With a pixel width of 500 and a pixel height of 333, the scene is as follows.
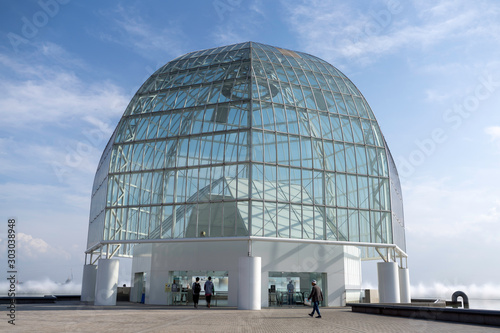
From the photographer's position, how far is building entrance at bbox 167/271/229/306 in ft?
109

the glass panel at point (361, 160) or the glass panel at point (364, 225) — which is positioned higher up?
the glass panel at point (361, 160)

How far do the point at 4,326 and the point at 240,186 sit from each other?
55.6 ft

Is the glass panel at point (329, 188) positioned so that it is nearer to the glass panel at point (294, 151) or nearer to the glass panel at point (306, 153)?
the glass panel at point (306, 153)

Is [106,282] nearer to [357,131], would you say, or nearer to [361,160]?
[361,160]

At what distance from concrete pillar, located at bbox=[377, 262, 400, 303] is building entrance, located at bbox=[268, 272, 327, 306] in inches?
161

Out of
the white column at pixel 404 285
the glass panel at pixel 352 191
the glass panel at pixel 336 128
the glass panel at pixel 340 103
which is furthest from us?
the white column at pixel 404 285

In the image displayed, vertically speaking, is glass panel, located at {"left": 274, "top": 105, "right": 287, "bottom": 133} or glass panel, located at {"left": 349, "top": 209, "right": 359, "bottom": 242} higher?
glass panel, located at {"left": 274, "top": 105, "right": 287, "bottom": 133}

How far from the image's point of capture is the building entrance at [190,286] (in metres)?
33.1

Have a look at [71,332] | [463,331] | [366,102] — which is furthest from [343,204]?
[71,332]

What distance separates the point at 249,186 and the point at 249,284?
20.4 feet

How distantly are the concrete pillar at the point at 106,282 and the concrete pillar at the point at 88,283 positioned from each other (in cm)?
858

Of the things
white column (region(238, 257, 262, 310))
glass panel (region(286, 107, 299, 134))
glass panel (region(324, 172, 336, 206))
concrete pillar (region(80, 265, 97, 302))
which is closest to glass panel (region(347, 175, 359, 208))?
glass panel (region(324, 172, 336, 206))

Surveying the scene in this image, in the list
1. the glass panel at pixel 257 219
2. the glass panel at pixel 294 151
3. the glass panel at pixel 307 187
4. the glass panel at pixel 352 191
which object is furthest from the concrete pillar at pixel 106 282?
the glass panel at pixel 352 191

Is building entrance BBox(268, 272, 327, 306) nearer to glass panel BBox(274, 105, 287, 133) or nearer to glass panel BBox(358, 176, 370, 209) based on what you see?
glass panel BBox(358, 176, 370, 209)
